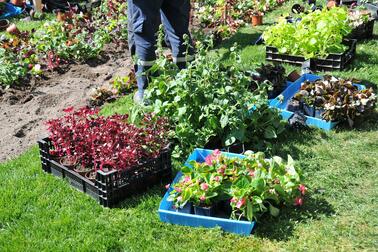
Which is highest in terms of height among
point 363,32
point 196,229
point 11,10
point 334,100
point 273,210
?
point 11,10

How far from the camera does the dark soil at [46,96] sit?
5.00 metres

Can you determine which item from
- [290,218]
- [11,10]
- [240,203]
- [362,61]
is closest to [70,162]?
[240,203]

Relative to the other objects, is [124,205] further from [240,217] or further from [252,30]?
[252,30]

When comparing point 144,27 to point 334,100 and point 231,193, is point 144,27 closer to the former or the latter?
point 334,100

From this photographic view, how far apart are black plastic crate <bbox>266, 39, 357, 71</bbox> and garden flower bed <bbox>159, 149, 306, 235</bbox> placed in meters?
2.63

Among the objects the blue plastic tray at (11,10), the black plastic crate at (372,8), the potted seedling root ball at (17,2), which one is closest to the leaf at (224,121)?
the black plastic crate at (372,8)

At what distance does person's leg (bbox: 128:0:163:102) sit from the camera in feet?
16.5

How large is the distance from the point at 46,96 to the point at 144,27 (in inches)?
59.6

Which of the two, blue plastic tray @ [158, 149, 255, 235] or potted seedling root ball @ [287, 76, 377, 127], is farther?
potted seedling root ball @ [287, 76, 377, 127]

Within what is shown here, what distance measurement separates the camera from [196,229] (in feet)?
11.5

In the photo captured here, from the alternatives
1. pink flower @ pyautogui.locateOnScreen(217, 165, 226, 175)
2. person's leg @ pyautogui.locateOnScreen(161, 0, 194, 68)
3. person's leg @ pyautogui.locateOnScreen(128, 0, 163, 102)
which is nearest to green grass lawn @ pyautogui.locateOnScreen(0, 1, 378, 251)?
pink flower @ pyautogui.locateOnScreen(217, 165, 226, 175)

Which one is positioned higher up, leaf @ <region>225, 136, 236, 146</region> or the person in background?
the person in background

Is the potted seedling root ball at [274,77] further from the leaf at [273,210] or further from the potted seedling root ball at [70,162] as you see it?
the potted seedling root ball at [70,162]

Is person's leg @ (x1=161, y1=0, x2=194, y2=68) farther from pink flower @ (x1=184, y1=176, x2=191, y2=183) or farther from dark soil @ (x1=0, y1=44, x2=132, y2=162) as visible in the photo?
pink flower @ (x1=184, y1=176, x2=191, y2=183)
